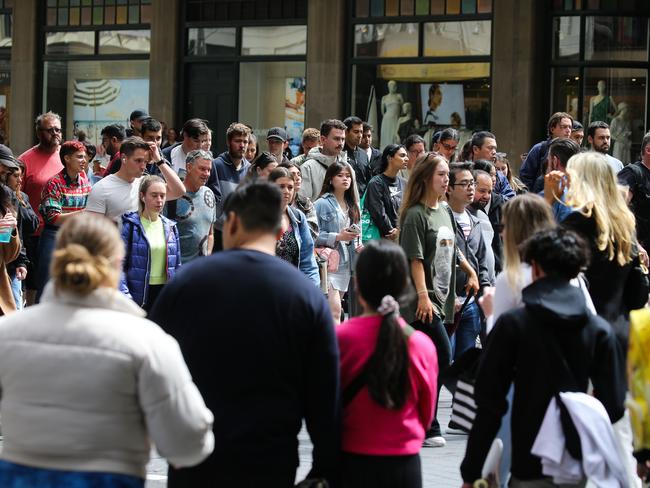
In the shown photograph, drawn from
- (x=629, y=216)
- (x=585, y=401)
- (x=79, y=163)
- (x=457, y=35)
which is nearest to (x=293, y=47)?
(x=457, y=35)

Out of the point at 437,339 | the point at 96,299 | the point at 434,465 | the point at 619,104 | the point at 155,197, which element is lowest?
the point at 434,465

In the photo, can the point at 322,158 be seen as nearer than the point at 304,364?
No

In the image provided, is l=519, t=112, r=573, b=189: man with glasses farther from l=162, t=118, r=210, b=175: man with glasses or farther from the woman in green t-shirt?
the woman in green t-shirt

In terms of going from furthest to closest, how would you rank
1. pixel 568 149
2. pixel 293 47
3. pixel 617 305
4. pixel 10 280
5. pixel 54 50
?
pixel 54 50, pixel 293 47, pixel 10 280, pixel 568 149, pixel 617 305

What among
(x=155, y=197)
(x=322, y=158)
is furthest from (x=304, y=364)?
(x=322, y=158)

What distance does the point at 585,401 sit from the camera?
5.15 meters

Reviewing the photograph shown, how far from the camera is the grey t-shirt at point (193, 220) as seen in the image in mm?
10273

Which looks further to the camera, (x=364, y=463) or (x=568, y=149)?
(x=568, y=149)

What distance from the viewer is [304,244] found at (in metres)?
10.0

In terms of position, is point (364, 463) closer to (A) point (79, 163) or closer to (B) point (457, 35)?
(A) point (79, 163)

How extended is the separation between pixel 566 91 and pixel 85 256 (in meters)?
17.6

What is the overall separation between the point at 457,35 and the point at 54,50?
27.4ft

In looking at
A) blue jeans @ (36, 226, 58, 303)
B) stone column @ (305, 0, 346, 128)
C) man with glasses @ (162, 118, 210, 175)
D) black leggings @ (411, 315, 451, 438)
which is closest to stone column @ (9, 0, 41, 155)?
stone column @ (305, 0, 346, 128)

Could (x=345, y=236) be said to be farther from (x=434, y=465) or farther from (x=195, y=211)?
(x=434, y=465)
